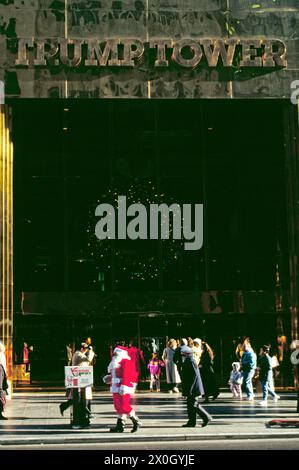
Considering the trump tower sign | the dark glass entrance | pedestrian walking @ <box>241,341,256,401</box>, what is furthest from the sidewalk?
the trump tower sign

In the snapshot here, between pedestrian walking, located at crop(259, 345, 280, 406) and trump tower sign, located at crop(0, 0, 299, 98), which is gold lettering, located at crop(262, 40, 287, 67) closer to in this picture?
trump tower sign, located at crop(0, 0, 299, 98)

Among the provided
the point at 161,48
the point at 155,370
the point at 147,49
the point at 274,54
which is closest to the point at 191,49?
the point at 161,48

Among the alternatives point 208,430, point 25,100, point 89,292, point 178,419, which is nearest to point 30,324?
point 89,292

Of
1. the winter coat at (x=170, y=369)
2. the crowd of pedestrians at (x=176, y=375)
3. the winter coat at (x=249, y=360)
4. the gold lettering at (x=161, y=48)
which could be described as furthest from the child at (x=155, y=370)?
the gold lettering at (x=161, y=48)

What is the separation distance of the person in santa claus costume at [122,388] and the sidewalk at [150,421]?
39 cm

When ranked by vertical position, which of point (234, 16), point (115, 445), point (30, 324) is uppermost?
point (234, 16)

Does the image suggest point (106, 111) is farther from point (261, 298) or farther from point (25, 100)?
point (261, 298)

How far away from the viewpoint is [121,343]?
33.5 metres

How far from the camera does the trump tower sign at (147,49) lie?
29.5 meters

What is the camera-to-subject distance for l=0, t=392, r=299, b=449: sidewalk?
646 inches

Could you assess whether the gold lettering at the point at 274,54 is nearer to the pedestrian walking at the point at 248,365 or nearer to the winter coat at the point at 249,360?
the pedestrian walking at the point at 248,365

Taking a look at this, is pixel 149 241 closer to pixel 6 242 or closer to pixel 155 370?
pixel 155 370

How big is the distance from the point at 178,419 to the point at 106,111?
58.0ft

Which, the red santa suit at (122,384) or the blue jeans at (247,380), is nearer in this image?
the red santa suit at (122,384)
